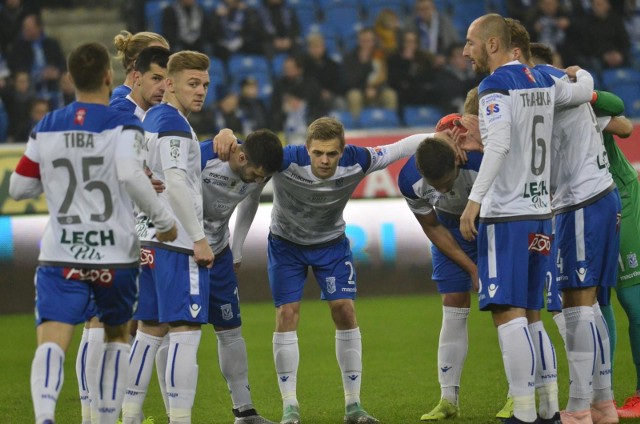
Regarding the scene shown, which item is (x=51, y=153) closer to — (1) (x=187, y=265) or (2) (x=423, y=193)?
(1) (x=187, y=265)

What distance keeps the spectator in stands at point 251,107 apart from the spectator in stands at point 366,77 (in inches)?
57.1

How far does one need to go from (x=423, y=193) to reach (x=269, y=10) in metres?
11.0

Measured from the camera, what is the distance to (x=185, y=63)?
18.1 feet

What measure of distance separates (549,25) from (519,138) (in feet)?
38.1

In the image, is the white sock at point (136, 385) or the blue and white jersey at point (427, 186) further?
the blue and white jersey at point (427, 186)

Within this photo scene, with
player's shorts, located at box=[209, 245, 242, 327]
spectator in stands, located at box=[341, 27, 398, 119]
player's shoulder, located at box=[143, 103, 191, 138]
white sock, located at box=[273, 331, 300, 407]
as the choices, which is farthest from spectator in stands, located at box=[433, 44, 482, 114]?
player's shoulder, located at box=[143, 103, 191, 138]

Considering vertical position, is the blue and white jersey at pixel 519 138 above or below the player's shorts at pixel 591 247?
above

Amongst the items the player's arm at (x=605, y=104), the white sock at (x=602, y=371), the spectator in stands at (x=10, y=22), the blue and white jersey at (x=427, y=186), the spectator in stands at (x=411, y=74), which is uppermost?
the spectator in stands at (x=10, y=22)

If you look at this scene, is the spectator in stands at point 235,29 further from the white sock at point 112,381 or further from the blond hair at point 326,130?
the white sock at point 112,381

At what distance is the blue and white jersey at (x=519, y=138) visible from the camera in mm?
5227

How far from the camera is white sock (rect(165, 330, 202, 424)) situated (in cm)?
523

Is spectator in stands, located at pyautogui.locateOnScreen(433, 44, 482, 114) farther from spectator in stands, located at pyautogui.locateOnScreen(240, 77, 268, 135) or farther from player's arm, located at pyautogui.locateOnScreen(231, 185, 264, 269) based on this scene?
player's arm, located at pyautogui.locateOnScreen(231, 185, 264, 269)

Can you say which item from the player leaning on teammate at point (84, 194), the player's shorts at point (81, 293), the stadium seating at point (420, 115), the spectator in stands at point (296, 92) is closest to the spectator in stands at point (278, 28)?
the spectator in stands at point (296, 92)

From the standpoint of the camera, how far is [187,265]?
5328mm
